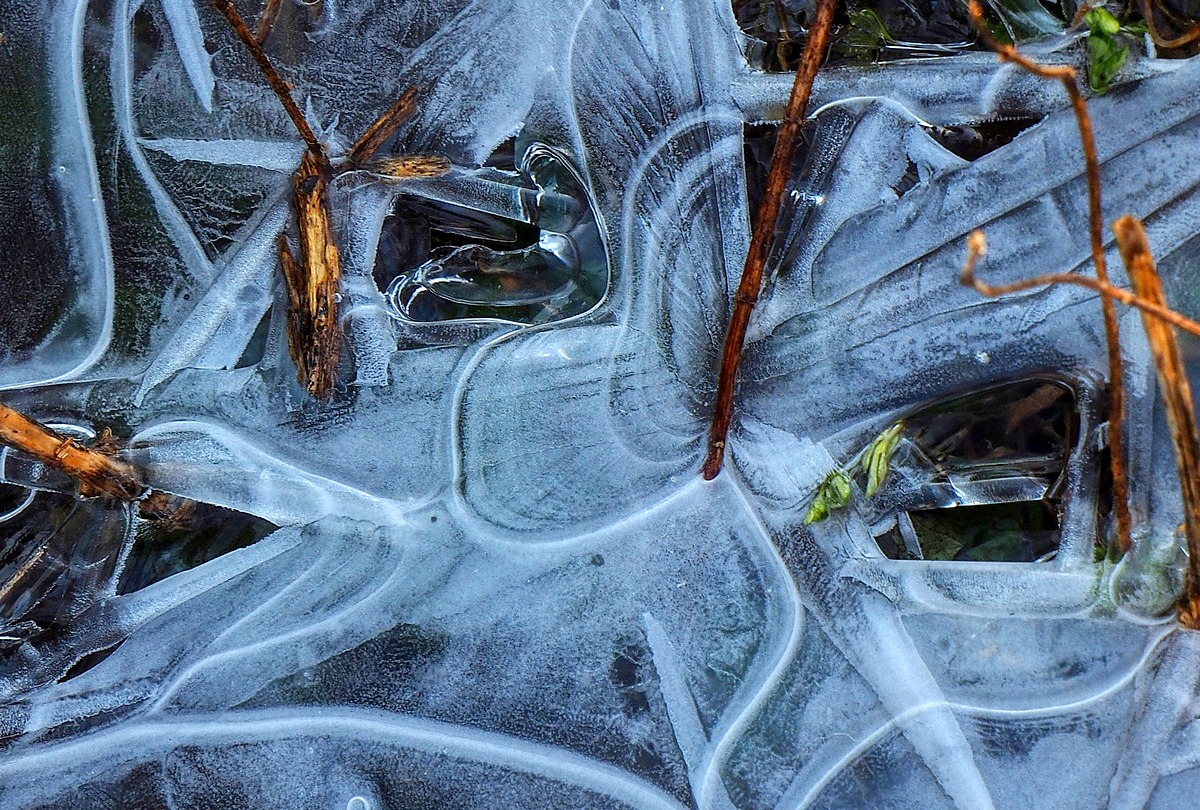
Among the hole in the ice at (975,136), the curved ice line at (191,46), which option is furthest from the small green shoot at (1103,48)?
the curved ice line at (191,46)

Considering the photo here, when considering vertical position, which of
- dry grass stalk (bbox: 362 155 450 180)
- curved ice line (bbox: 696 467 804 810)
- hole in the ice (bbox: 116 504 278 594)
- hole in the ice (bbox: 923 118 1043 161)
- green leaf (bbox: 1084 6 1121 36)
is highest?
dry grass stalk (bbox: 362 155 450 180)

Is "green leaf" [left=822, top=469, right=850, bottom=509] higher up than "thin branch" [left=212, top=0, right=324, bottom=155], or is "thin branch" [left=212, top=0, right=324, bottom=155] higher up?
"thin branch" [left=212, top=0, right=324, bottom=155]

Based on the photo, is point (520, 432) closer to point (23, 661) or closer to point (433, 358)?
point (433, 358)

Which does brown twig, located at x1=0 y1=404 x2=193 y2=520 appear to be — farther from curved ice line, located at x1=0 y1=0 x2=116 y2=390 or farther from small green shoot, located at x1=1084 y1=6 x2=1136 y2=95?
small green shoot, located at x1=1084 y1=6 x2=1136 y2=95

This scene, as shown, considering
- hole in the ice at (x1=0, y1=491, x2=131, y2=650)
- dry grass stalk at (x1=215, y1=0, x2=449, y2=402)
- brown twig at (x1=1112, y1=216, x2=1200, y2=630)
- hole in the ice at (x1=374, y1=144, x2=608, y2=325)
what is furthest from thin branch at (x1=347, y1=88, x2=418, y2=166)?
brown twig at (x1=1112, y1=216, x2=1200, y2=630)

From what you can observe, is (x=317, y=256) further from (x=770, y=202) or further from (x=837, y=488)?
(x=837, y=488)

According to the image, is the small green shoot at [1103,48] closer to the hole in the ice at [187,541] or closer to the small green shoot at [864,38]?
the small green shoot at [864,38]

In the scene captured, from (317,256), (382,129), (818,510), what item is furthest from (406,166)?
(818,510)
